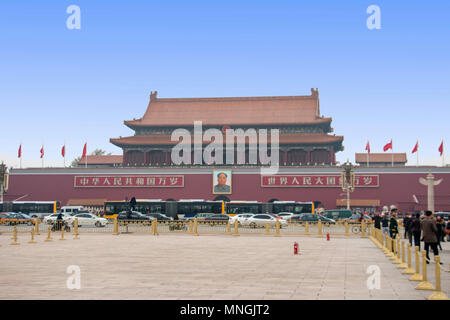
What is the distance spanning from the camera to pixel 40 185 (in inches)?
1984

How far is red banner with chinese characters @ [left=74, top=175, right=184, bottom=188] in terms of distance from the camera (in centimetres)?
4938

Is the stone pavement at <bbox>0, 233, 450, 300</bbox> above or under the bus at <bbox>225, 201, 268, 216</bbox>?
under

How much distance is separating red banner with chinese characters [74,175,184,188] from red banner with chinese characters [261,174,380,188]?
8.61m

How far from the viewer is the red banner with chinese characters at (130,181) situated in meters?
49.4

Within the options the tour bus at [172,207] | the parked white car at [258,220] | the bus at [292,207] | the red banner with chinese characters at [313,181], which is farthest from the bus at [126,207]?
the parked white car at [258,220]

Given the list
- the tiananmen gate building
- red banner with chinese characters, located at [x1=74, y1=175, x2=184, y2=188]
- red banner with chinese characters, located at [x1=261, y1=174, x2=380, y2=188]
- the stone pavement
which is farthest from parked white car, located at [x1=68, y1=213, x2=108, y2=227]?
red banner with chinese characters, located at [x1=261, y1=174, x2=380, y2=188]

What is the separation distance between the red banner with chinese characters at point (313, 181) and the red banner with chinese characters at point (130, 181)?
8.61 meters

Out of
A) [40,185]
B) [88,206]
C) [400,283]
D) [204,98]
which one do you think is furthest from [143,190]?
[400,283]

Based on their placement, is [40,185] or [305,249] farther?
[40,185]

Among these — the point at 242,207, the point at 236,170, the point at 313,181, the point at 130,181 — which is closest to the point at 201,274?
the point at 242,207

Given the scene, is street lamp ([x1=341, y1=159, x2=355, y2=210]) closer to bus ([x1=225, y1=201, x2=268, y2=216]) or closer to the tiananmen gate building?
the tiananmen gate building

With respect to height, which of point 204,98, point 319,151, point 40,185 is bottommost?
point 40,185
